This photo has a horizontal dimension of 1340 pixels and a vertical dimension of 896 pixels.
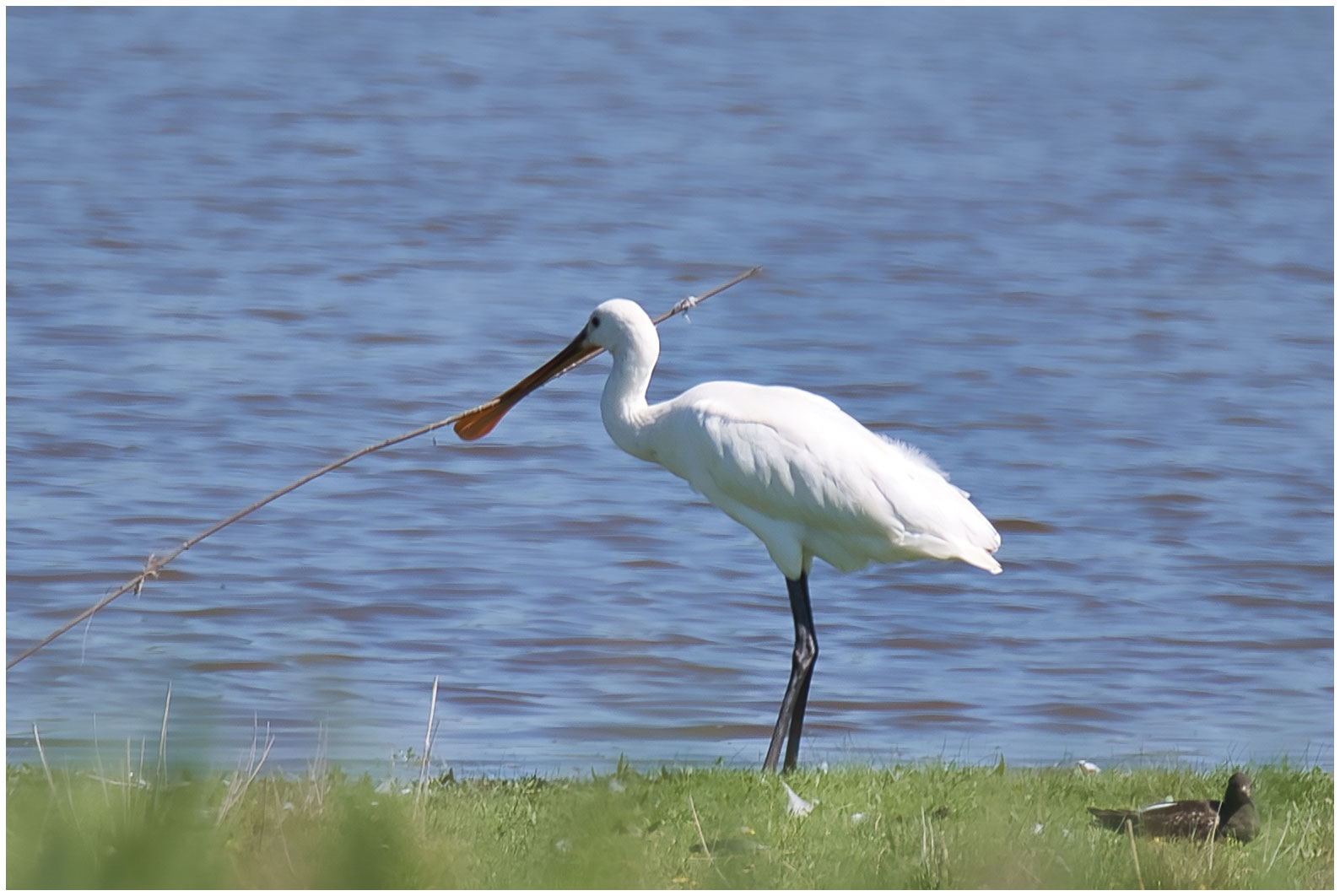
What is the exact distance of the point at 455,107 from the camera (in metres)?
21.7

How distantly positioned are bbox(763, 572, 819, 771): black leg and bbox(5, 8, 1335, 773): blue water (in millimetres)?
358

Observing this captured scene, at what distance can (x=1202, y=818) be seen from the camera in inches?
214

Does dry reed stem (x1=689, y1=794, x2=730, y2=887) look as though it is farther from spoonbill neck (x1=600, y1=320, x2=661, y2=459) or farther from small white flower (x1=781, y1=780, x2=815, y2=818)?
spoonbill neck (x1=600, y1=320, x2=661, y2=459)

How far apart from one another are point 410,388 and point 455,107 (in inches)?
371

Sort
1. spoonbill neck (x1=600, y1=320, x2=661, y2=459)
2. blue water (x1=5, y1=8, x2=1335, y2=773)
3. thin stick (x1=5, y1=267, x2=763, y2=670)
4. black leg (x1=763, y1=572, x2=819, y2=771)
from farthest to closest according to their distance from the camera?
1. blue water (x1=5, y1=8, x2=1335, y2=773)
2. spoonbill neck (x1=600, y1=320, x2=661, y2=459)
3. black leg (x1=763, y1=572, x2=819, y2=771)
4. thin stick (x1=5, y1=267, x2=763, y2=670)

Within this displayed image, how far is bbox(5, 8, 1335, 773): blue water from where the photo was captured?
8.14 meters

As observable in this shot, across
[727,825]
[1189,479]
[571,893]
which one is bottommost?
[1189,479]

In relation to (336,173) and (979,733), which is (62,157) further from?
(979,733)

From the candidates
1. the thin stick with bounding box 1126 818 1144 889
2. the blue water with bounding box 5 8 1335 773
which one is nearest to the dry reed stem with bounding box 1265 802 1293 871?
the thin stick with bounding box 1126 818 1144 889

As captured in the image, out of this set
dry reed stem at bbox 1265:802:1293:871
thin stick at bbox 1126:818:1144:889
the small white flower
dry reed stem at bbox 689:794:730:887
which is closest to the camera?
thin stick at bbox 1126:818:1144:889

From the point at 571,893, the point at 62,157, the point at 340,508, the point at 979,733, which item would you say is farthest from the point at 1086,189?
the point at 571,893

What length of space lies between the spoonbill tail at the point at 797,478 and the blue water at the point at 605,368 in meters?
0.65

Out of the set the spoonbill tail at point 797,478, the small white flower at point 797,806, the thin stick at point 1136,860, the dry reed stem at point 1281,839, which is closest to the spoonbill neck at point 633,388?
the spoonbill tail at point 797,478

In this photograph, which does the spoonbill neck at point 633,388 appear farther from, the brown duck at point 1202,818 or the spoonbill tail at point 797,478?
the brown duck at point 1202,818
